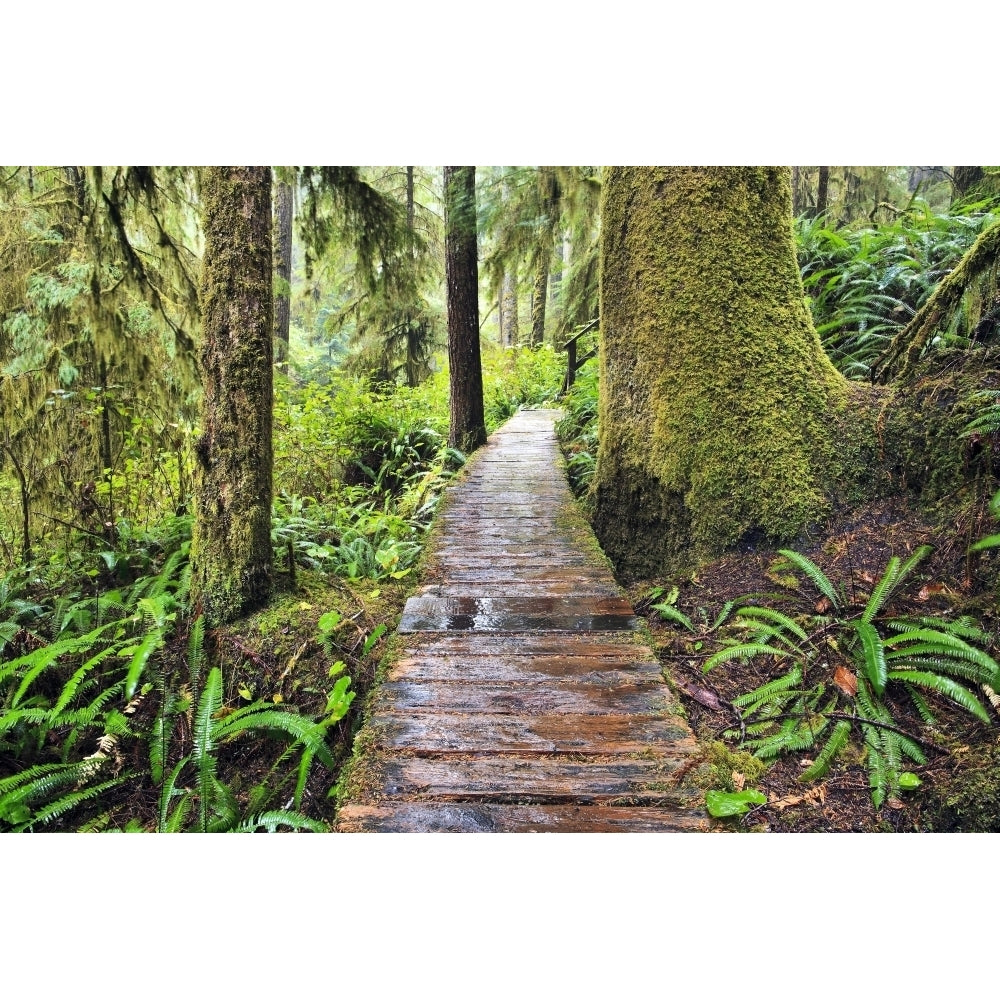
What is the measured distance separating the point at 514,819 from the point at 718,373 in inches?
123

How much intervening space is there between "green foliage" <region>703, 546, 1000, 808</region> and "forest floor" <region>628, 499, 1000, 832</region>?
0.05 meters

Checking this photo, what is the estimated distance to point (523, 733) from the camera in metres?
2.29

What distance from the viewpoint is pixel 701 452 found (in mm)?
3930

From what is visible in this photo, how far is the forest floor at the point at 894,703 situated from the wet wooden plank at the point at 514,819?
0.40 m

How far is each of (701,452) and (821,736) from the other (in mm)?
1972

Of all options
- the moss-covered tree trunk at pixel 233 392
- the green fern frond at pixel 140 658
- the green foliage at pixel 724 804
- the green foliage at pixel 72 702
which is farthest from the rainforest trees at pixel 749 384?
the green foliage at pixel 72 702

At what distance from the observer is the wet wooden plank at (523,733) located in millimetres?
2213

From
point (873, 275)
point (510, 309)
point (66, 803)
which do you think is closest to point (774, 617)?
point (66, 803)

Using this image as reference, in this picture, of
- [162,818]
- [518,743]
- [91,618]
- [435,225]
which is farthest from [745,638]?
[435,225]

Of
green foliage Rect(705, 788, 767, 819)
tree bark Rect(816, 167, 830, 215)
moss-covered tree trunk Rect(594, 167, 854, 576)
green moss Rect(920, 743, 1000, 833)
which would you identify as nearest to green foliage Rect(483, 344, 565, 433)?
tree bark Rect(816, 167, 830, 215)

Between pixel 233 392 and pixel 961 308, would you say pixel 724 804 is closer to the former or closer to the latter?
pixel 233 392

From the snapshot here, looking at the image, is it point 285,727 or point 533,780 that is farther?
point 285,727

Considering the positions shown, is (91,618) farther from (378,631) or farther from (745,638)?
(745,638)

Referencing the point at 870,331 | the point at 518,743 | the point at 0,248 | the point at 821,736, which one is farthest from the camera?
the point at 0,248
